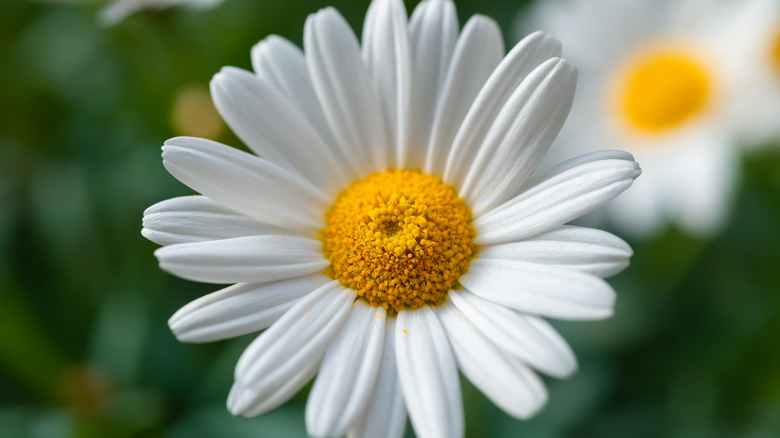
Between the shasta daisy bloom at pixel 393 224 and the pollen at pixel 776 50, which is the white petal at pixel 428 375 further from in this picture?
the pollen at pixel 776 50

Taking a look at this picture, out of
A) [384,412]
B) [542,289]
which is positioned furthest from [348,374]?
[542,289]

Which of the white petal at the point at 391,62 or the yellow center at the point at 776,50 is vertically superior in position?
the yellow center at the point at 776,50

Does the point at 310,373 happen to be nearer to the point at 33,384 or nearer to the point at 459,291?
the point at 459,291

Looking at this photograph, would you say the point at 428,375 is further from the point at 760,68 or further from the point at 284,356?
the point at 760,68

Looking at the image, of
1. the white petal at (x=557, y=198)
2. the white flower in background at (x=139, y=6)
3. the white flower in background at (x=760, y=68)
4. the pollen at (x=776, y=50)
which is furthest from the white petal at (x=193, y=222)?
the pollen at (x=776, y=50)

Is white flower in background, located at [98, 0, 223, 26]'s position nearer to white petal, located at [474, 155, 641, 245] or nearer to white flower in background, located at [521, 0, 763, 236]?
white petal, located at [474, 155, 641, 245]

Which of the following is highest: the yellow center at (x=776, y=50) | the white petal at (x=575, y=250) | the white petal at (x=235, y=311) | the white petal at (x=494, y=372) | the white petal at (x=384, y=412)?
the yellow center at (x=776, y=50)

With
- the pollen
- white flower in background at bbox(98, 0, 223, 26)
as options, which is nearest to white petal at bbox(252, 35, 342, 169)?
white flower in background at bbox(98, 0, 223, 26)
